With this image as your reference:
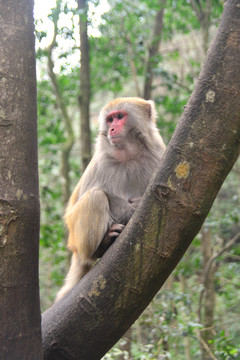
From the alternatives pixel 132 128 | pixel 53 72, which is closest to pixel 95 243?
pixel 132 128

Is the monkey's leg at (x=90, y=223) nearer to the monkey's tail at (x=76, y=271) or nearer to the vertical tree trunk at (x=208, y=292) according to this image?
the monkey's tail at (x=76, y=271)

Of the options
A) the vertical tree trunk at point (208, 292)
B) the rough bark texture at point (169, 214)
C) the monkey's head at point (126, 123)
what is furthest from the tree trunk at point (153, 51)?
the rough bark texture at point (169, 214)

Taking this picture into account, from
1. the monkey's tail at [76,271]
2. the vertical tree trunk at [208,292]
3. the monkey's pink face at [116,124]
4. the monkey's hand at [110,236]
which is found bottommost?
the vertical tree trunk at [208,292]

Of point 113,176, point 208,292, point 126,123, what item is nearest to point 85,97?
point 126,123

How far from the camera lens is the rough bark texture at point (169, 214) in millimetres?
1780

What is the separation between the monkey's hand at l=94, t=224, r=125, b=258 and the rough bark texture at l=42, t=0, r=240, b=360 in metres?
1.12

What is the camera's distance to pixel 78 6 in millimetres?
5465

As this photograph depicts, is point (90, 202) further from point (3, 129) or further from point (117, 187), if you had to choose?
point (3, 129)

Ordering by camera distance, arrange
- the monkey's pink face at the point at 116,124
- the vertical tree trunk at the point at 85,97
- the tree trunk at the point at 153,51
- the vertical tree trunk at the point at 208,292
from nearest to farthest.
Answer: the monkey's pink face at the point at 116,124, the vertical tree trunk at the point at 85,97, the vertical tree trunk at the point at 208,292, the tree trunk at the point at 153,51

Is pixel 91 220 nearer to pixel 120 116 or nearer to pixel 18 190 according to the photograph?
pixel 120 116

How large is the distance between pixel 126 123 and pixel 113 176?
19.5 inches

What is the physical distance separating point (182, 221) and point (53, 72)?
6.62 metres

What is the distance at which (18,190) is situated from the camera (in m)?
1.86

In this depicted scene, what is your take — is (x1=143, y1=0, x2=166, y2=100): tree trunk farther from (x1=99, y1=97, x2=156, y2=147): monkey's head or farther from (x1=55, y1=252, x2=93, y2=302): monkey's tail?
(x1=55, y1=252, x2=93, y2=302): monkey's tail
